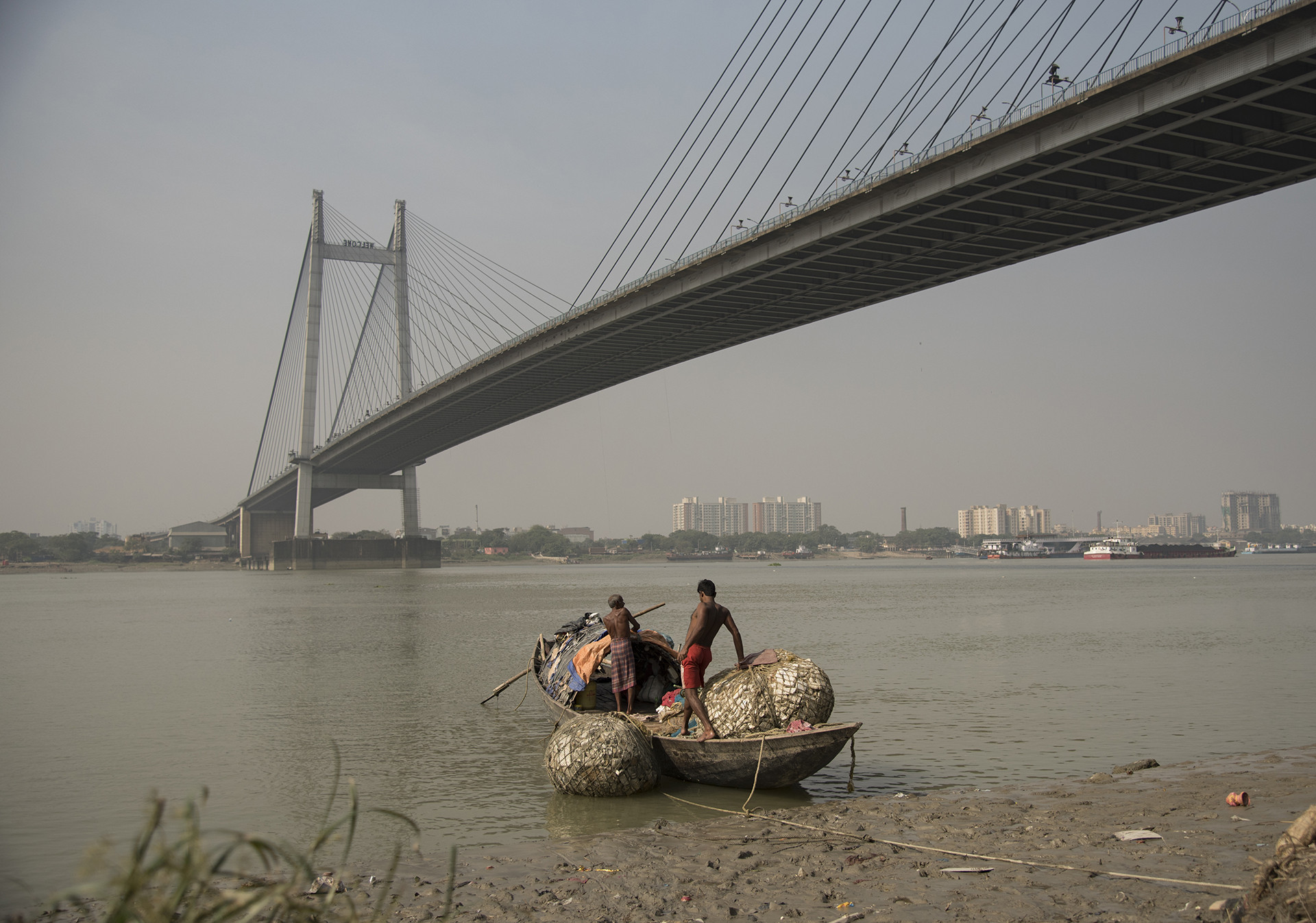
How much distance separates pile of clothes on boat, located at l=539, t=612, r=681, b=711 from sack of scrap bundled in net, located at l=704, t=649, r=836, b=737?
5.90ft

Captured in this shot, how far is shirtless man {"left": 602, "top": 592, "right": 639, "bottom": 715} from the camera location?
9594 millimetres

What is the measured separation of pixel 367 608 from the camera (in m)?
34.2

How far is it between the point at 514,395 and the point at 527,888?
49.8 metres

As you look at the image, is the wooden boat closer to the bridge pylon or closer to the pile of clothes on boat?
the pile of clothes on boat

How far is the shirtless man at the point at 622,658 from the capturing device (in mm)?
9594

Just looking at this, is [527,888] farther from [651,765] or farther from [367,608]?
[367,608]

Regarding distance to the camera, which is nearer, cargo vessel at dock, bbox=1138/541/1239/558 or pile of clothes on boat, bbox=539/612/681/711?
pile of clothes on boat, bbox=539/612/681/711

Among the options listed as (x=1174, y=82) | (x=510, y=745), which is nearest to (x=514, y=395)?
(x=1174, y=82)

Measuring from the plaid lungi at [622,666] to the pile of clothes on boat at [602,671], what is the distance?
0.47ft

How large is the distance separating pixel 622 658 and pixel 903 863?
420 centimetres

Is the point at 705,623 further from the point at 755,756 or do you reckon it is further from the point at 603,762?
the point at 603,762

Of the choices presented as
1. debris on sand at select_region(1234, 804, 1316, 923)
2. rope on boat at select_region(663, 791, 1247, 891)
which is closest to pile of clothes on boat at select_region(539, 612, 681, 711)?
rope on boat at select_region(663, 791, 1247, 891)

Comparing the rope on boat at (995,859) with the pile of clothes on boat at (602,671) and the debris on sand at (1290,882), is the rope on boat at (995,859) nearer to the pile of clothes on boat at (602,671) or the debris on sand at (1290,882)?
the debris on sand at (1290,882)

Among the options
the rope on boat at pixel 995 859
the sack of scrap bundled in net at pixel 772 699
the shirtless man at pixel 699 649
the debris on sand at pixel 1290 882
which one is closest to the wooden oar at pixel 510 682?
the shirtless man at pixel 699 649
